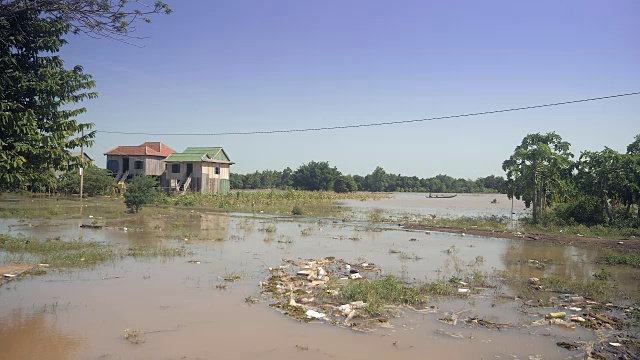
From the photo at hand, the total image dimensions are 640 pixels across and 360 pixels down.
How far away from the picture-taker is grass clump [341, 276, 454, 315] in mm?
9458

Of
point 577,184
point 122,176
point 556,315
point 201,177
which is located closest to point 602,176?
point 577,184

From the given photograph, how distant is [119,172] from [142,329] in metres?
47.2

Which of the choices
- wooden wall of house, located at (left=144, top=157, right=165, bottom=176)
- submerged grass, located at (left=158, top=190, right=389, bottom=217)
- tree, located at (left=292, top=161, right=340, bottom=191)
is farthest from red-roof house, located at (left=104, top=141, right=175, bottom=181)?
tree, located at (left=292, top=161, right=340, bottom=191)

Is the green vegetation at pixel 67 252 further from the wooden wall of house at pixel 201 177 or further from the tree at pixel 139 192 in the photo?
the wooden wall of house at pixel 201 177

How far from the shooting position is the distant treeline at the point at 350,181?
81.4 m

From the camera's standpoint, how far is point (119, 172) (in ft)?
166

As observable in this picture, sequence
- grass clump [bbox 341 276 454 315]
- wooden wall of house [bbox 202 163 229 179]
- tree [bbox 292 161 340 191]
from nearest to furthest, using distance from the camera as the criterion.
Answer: grass clump [bbox 341 276 454 315] → wooden wall of house [bbox 202 163 229 179] → tree [bbox 292 161 340 191]

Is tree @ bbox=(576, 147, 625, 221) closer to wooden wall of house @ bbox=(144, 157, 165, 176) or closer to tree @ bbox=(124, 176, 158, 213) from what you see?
tree @ bbox=(124, 176, 158, 213)

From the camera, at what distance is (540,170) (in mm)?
26422

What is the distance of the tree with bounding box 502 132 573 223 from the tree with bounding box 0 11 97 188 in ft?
80.7

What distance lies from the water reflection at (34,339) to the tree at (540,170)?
25007 millimetres

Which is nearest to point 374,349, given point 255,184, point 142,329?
point 142,329

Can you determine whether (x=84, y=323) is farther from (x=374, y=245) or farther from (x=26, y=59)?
(x=374, y=245)

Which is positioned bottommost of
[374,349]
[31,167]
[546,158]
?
[374,349]
